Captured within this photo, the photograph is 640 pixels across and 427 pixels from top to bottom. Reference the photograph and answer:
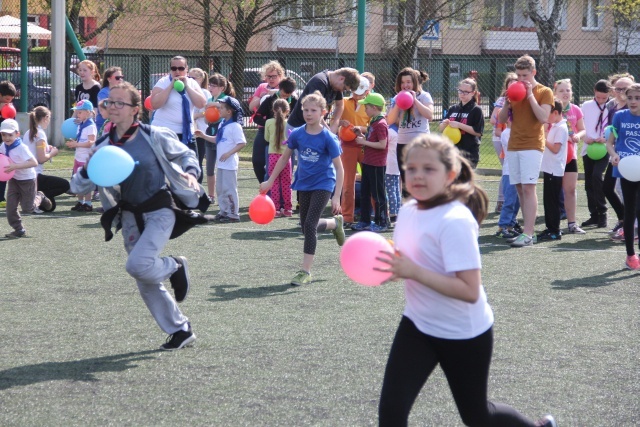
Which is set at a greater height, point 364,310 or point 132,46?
point 132,46

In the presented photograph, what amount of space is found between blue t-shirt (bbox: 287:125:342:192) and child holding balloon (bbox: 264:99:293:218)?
3.92 metres

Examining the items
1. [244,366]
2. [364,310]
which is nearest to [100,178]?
[244,366]

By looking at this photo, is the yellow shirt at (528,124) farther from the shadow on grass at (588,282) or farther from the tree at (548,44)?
the tree at (548,44)

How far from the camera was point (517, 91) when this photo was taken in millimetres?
10406

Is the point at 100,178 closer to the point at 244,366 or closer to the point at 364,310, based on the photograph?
the point at 244,366

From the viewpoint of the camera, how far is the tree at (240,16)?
88.6 ft

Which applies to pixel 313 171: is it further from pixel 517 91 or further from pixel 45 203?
pixel 45 203

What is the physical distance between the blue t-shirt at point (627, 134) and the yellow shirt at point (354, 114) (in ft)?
11.6

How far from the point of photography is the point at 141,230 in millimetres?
6336

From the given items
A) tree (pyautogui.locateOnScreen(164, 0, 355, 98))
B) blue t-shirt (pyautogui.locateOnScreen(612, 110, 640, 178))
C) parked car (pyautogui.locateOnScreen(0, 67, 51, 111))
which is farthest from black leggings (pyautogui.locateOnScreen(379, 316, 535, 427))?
tree (pyautogui.locateOnScreen(164, 0, 355, 98))

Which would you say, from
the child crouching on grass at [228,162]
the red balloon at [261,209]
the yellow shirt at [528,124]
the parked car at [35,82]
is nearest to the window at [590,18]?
the parked car at [35,82]

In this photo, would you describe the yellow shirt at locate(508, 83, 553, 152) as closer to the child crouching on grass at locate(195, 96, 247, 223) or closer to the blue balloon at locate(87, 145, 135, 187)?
the child crouching on grass at locate(195, 96, 247, 223)

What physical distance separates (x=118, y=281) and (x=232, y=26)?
2065cm

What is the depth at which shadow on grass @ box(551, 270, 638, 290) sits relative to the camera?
8726 millimetres
